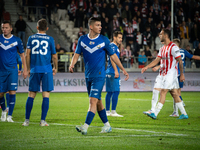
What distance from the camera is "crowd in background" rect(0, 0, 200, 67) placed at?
21609 mm

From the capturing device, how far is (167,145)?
5062 mm

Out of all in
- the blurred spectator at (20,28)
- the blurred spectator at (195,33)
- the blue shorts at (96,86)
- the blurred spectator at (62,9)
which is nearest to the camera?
the blue shorts at (96,86)

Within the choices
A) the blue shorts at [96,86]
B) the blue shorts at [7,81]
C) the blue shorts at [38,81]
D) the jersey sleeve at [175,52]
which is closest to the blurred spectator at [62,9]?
the blue shorts at [7,81]

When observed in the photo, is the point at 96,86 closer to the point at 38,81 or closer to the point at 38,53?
the point at 38,81

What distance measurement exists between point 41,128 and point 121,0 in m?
19.5

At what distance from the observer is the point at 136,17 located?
75.6ft

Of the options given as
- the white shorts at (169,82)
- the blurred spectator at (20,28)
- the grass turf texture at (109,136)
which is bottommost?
the grass turf texture at (109,136)

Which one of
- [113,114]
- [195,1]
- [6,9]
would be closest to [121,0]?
[195,1]

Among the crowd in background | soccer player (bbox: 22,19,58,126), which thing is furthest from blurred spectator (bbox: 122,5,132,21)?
soccer player (bbox: 22,19,58,126)

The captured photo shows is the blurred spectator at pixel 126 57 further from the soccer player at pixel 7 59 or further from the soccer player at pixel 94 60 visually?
the soccer player at pixel 94 60

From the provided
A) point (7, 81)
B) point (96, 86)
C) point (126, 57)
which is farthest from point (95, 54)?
point (126, 57)

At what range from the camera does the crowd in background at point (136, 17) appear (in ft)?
70.9

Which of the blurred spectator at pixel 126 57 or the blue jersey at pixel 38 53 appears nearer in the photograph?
the blue jersey at pixel 38 53

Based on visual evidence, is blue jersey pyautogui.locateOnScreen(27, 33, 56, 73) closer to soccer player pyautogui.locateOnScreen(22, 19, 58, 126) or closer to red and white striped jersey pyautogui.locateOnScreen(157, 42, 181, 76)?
soccer player pyautogui.locateOnScreen(22, 19, 58, 126)
